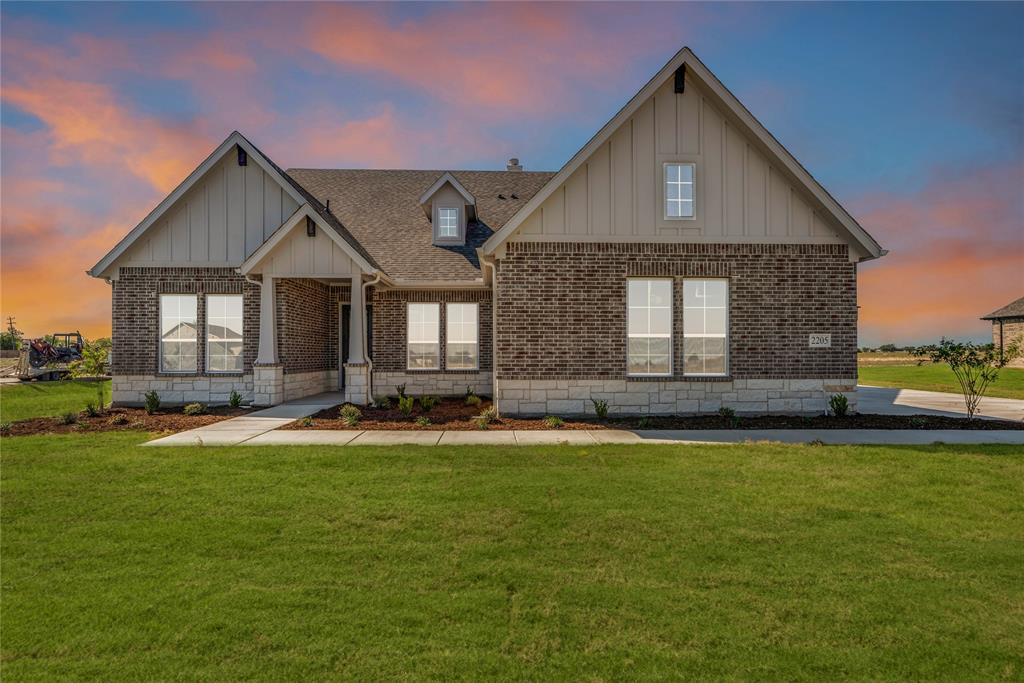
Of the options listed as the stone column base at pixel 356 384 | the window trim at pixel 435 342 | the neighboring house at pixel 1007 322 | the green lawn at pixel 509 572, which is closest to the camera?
the green lawn at pixel 509 572

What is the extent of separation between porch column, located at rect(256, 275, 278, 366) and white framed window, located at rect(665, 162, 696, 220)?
413 inches

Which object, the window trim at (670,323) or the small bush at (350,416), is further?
the window trim at (670,323)

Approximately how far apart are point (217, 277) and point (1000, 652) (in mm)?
17424

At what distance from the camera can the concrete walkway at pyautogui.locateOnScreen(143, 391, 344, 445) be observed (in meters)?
9.80

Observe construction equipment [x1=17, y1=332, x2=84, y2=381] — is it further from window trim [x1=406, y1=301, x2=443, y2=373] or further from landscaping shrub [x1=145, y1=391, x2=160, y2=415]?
window trim [x1=406, y1=301, x2=443, y2=373]

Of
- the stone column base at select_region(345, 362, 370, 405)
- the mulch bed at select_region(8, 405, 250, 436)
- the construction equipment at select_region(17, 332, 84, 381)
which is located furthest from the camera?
the construction equipment at select_region(17, 332, 84, 381)

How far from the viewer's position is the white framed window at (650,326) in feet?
42.8

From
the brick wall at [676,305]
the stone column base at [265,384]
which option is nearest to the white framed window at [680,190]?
the brick wall at [676,305]

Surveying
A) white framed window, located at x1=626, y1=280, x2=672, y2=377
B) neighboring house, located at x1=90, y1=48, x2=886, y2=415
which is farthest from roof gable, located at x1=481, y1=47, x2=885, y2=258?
white framed window, located at x1=626, y1=280, x2=672, y2=377

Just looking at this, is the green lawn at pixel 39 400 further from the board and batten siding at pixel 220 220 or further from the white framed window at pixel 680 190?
the white framed window at pixel 680 190

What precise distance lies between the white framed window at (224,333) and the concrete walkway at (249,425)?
7.29ft

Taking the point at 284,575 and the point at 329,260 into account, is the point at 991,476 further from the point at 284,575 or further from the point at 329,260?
the point at 329,260

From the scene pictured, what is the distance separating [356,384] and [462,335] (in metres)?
4.24

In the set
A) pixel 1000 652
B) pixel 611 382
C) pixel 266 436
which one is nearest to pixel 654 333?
pixel 611 382
